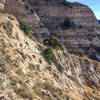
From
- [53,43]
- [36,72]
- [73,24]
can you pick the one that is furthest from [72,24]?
[36,72]

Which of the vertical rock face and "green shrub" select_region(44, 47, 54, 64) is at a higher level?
the vertical rock face

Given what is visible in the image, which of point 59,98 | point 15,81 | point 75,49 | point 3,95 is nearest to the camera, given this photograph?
point 3,95

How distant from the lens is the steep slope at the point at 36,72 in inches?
669

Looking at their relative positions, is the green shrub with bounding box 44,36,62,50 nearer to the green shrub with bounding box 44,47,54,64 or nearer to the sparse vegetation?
the green shrub with bounding box 44,47,54,64

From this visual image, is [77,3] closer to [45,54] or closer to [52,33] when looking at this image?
[52,33]

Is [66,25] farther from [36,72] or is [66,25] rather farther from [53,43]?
[36,72]

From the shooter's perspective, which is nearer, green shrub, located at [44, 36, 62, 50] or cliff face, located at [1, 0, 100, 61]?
green shrub, located at [44, 36, 62, 50]

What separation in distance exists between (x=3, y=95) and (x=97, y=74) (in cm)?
3250

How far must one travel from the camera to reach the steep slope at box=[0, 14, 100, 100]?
16984 mm

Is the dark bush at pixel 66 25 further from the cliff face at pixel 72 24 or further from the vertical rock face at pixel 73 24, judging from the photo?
the vertical rock face at pixel 73 24

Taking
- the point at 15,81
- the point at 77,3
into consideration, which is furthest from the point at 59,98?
the point at 77,3

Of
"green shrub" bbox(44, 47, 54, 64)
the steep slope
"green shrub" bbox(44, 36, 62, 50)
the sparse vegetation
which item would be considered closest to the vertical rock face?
the steep slope

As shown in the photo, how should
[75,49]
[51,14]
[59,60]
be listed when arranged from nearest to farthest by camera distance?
[59,60], [75,49], [51,14]

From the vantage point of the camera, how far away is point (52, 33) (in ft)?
177
